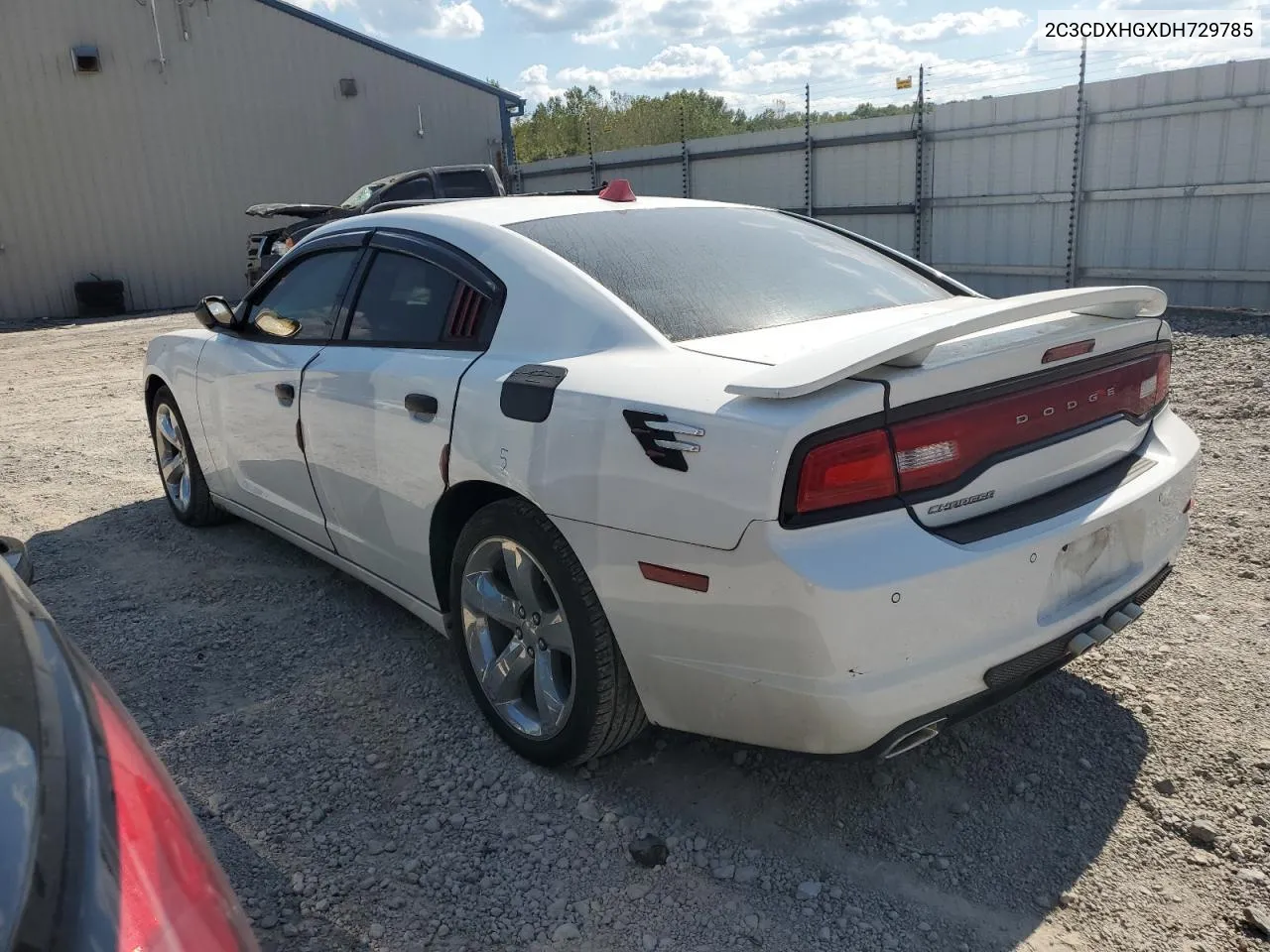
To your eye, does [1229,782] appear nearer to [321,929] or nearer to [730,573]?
[730,573]

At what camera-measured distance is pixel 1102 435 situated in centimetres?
272

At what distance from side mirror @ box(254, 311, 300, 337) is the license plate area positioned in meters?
2.91

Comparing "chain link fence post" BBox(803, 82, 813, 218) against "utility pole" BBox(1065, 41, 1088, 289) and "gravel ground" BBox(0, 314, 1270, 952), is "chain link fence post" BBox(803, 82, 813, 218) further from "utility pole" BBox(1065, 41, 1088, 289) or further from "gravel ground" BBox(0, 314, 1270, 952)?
"gravel ground" BBox(0, 314, 1270, 952)

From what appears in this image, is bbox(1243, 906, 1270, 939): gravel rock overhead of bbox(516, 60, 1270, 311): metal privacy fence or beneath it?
beneath

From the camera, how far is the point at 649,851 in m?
2.61

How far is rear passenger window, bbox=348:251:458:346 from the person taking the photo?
3293 mm

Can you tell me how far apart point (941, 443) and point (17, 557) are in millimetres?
1960

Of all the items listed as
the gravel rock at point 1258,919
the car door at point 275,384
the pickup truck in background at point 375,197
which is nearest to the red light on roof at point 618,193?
the car door at point 275,384

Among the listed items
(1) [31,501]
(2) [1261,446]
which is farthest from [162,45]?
(2) [1261,446]

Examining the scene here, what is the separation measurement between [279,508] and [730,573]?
257cm

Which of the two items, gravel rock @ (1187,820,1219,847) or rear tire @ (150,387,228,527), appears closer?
gravel rock @ (1187,820,1219,847)

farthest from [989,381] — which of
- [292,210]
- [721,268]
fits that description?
[292,210]

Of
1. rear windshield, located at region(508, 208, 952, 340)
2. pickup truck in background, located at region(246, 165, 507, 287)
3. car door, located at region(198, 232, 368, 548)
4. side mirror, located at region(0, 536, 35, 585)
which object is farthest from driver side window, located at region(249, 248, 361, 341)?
pickup truck in background, located at region(246, 165, 507, 287)

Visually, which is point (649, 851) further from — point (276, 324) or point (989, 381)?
point (276, 324)
